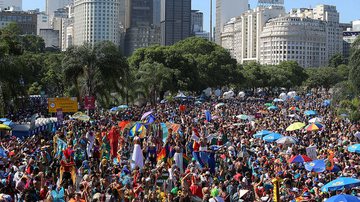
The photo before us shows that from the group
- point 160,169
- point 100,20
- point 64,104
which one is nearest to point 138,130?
point 64,104

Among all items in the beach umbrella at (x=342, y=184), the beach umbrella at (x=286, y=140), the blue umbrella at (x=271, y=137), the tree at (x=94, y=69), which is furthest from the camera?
the tree at (x=94, y=69)

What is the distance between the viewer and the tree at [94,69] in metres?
40.4

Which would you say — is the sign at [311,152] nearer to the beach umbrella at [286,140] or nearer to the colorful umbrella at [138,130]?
the beach umbrella at [286,140]

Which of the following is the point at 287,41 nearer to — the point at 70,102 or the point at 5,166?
the point at 70,102

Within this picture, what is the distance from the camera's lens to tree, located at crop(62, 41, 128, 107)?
40406 millimetres

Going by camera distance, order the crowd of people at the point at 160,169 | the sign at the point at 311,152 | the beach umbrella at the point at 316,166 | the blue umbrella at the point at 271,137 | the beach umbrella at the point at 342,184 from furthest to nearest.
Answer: the blue umbrella at the point at 271,137
the sign at the point at 311,152
the beach umbrella at the point at 316,166
the beach umbrella at the point at 342,184
the crowd of people at the point at 160,169

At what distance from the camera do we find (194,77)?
2926 inches

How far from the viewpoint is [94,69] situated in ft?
135

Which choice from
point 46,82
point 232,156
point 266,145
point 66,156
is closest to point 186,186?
point 66,156

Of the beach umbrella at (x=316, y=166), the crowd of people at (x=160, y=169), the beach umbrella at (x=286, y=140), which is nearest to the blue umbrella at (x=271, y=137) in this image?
the crowd of people at (x=160, y=169)

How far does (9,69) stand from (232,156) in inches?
578

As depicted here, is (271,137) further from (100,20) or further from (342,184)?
(100,20)

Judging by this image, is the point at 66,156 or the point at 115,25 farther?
the point at 115,25

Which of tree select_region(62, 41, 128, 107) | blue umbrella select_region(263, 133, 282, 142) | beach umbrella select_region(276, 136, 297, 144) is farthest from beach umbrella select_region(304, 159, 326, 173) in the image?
tree select_region(62, 41, 128, 107)
